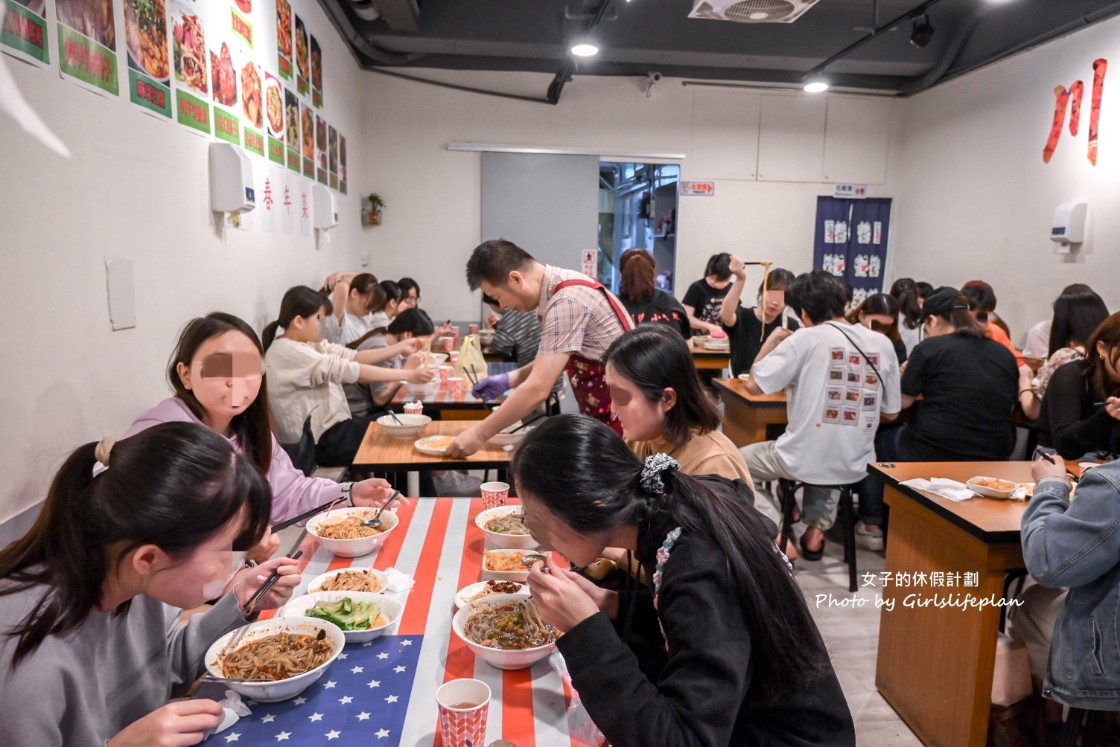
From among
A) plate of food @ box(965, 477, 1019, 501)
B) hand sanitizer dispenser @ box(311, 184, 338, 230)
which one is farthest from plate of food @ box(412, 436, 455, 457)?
hand sanitizer dispenser @ box(311, 184, 338, 230)

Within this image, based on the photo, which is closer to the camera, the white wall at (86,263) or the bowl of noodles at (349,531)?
the white wall at (86,263)

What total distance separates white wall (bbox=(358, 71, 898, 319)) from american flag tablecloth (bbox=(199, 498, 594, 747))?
6.03 meters

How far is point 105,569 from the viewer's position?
108 centimetres

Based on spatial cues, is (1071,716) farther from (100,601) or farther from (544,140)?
(544,140)

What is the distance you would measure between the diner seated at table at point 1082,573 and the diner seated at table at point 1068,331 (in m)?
2.07

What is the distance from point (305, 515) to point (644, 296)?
3.24 m

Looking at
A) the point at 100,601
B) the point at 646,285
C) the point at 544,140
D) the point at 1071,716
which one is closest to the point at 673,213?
the point at 544,140

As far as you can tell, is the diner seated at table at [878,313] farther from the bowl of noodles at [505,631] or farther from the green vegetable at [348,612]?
the green vegetable at [348,612]

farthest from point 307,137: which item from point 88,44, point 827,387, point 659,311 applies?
point 827,387

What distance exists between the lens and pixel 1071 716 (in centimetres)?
193

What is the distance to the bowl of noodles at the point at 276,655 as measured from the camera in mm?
1192

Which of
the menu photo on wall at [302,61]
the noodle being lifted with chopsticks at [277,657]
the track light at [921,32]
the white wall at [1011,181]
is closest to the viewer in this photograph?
the noodle being lifted with chopsticks at [277,657]

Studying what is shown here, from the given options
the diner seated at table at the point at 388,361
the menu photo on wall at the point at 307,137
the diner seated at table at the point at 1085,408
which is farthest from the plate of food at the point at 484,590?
the menu photo on wall at the point at 307,137

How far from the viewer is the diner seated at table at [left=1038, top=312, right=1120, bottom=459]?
265 centimetres
